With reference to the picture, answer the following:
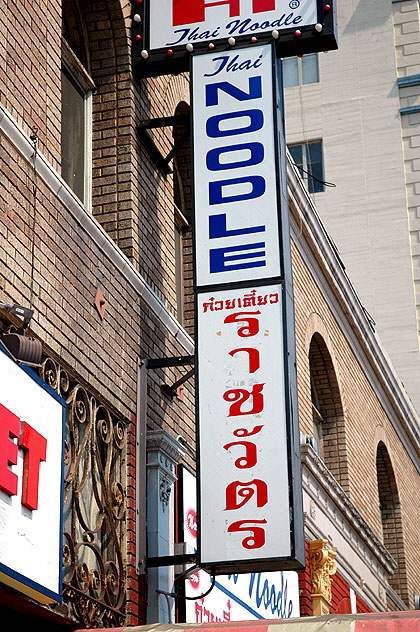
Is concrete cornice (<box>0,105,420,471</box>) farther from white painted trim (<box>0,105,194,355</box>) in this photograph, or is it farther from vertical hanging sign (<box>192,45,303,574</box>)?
vertical hanging sign (<box>192,45,303,574</box>)

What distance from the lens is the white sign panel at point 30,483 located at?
26.1 ft

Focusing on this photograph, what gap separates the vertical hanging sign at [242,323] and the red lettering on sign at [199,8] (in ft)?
1.71

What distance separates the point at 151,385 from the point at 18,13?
3.66m

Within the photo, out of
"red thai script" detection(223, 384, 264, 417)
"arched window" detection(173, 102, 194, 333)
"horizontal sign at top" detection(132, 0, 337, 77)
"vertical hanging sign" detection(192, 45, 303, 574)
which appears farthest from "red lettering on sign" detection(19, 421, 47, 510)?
"arched window" detection(173, 102, 194, 333)

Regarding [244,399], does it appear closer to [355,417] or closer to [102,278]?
[102,278]

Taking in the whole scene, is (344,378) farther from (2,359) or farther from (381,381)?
(2,359)

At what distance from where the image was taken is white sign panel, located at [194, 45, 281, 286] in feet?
35.6

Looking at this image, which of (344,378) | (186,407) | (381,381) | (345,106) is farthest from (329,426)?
(345,106)

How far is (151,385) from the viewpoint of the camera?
11.7 m

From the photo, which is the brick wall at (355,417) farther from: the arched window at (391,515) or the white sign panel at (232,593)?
the white sign panel at (232,593)

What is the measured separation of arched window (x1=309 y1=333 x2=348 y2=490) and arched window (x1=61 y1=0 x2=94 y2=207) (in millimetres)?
7681

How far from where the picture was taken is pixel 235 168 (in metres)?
11.2

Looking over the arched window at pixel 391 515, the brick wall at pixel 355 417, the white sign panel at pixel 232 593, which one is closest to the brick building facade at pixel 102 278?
the white sign panel at pixel 232 593

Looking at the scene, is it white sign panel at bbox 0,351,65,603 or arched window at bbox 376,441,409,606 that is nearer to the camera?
white sign panel at bbox 0,351,65,603
